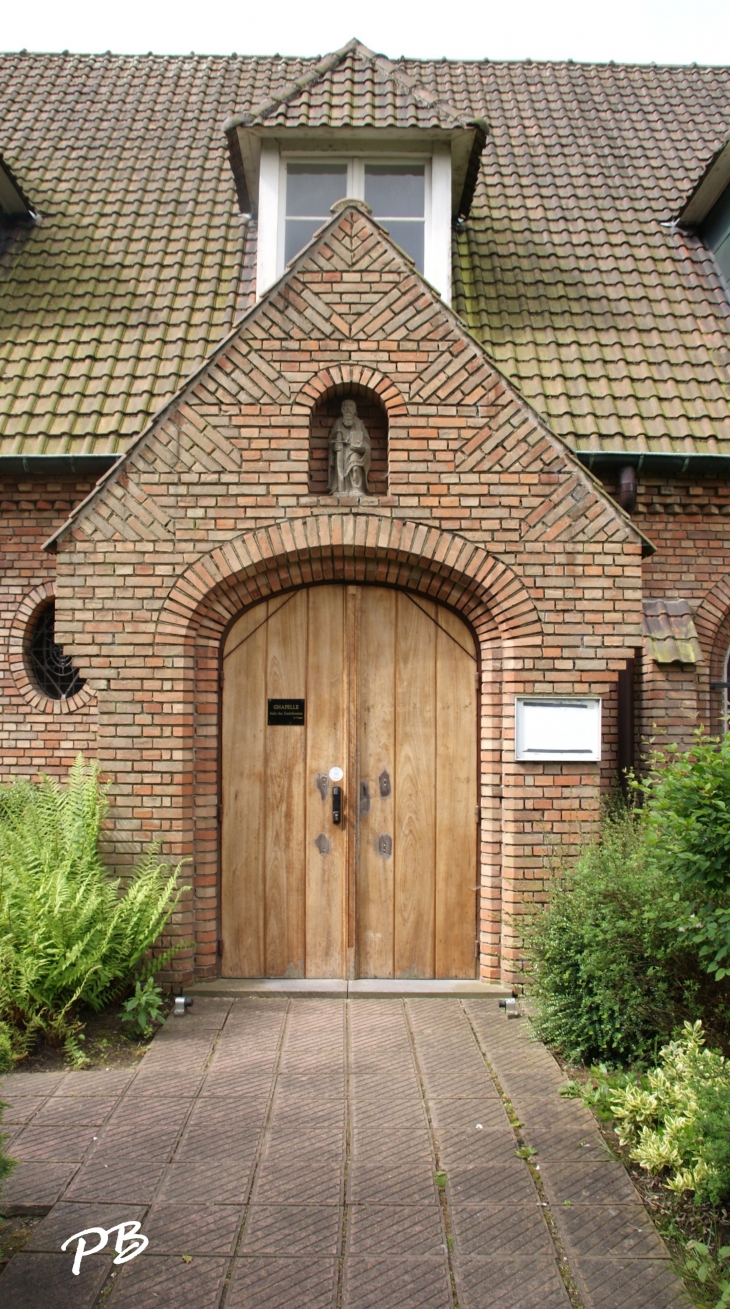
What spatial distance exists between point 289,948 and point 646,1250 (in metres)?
3.42

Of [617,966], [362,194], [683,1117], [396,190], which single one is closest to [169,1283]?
[683,1117]

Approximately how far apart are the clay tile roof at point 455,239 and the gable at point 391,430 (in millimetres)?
1033

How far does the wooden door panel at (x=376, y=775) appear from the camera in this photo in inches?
255

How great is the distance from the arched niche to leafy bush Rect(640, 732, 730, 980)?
129 inches

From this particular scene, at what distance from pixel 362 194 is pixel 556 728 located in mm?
5215

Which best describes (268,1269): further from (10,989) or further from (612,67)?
(612,67)

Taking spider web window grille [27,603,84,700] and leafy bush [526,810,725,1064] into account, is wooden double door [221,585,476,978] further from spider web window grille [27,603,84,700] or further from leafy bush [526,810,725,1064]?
spider web window grille [27,603,84,700]

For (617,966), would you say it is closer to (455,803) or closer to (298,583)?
(455,803)

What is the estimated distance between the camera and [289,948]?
A: 6453 mm

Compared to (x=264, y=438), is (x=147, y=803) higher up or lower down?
lower down

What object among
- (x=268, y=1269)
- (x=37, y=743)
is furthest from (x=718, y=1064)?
(x=37, y=743)

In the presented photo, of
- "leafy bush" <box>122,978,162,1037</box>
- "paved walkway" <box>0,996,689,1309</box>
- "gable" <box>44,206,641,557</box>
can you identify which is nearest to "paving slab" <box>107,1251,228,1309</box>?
"paved walkway" <box>0,996,689,1309</box>
